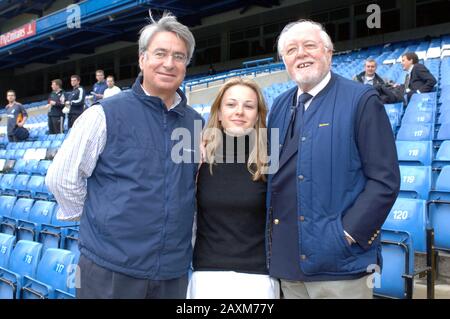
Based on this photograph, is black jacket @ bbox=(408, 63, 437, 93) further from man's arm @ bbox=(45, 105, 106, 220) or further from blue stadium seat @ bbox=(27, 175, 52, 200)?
man's arm @ bbox=(45, 105, 106, 220)

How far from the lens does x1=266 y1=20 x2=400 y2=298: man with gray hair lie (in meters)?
1.44

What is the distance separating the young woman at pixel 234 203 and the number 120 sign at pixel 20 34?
59.1 feet

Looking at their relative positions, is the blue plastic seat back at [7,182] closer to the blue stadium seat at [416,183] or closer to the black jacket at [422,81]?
the blue stadium seat at [416,183]

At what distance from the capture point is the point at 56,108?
8781mm

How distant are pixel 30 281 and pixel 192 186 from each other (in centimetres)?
138

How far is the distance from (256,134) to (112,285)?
745mm

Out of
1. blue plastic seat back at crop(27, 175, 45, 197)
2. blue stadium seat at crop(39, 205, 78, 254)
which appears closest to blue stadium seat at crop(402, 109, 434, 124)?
blue stadium seat at crop(39, 205, 78, 254)

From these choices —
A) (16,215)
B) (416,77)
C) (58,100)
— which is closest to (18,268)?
(16,215)

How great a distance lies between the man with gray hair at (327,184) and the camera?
1438 mm

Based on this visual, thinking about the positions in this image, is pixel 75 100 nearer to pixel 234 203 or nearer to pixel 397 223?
pixel 397 223

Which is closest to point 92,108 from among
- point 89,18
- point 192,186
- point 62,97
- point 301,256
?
point 192,186

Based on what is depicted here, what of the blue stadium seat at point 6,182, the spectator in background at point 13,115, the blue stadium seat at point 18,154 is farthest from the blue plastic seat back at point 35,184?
the spectator in background at point 13,115

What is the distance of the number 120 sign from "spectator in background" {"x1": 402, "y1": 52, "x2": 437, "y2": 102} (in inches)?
624

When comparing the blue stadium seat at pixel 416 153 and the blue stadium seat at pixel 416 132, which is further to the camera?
the blue stadium seat at pixel 416 132
